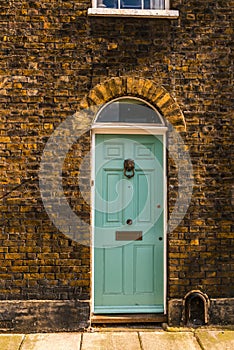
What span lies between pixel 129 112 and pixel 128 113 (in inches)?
0.8

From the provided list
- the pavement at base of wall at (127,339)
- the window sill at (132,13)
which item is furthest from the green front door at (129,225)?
the window sill at (132,13)

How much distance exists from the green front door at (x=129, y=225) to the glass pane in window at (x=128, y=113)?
231 millimetres

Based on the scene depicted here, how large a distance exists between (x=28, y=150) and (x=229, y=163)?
109 inches

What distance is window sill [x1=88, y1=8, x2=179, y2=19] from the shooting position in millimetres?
5539

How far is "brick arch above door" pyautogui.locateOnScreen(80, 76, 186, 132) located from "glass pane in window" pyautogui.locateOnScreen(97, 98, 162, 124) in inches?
4.5

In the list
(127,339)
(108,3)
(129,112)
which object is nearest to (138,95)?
(129,112)

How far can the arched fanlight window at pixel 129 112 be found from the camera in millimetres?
5750

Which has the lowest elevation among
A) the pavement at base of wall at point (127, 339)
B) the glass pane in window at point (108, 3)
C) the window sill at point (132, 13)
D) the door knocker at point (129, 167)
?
the pavement at base of wall at point (127, 339)

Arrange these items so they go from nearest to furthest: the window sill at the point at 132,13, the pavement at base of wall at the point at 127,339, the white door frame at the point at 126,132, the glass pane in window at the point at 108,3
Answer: the pavement at base of wall at the point at 127,339 < the window sill at the point at 132,13 < the white door frame at the point at 126,132 < the glass pane in window at the point at 108,3

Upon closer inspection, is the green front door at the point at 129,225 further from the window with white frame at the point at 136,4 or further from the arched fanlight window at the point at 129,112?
the window with white frame at the point at 136,4

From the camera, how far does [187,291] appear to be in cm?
560

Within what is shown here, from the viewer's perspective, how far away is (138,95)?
5.68 meters

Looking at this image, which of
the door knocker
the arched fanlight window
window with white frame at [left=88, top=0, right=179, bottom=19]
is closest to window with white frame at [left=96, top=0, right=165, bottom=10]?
window with white frame at [left=88, top=0, right=179, bottom=19]

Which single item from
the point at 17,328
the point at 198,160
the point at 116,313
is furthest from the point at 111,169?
the point at 17,328
